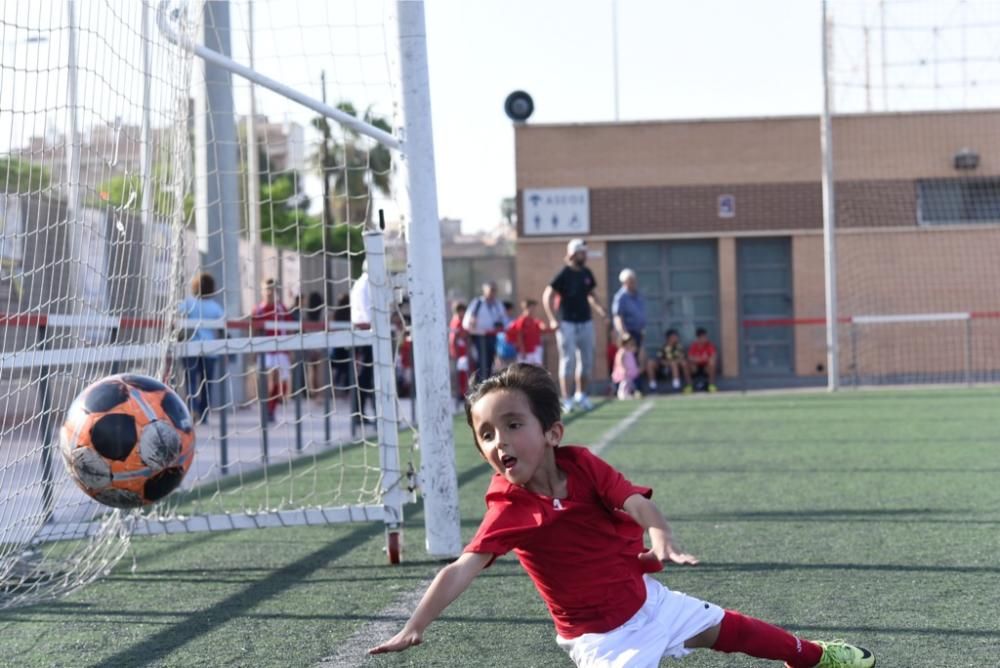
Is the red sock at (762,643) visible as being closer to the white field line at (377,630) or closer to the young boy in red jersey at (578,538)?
the young boy in red jersey at (578,538)

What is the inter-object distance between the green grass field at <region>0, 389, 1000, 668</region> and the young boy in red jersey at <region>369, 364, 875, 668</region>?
0.55 metres

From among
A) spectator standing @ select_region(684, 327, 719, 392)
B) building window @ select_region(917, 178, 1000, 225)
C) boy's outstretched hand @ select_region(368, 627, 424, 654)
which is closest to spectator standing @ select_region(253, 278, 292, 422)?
boy's outstretched hand @ select_region(368, 627, 424, 654)

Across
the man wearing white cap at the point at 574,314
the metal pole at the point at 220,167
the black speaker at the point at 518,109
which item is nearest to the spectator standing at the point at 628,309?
the man wearing white cap at the point at 574,314

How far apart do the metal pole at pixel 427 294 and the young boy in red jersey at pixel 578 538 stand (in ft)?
8.30

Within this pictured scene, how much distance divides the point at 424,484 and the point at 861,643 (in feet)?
8.10

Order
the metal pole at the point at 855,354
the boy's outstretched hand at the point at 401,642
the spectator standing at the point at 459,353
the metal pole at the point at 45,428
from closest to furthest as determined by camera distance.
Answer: the boy's outstretched hand at the point at 401,642
the metal pole at the point at 45,428
the spectator standing at the point at 459,353
the metal pole at the point at 855,354

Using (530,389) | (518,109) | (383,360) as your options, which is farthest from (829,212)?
(530,389)

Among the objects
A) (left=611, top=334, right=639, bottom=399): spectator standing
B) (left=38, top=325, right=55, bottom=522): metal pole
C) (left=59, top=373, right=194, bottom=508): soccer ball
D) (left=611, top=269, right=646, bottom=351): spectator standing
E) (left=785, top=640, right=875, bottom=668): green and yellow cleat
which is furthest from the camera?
(left=611, top=334, right=639, bottom=399): spectator standing

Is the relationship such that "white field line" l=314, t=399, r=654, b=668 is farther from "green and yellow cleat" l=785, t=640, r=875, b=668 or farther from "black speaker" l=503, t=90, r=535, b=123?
"black speaker" l=503, t=90, r=535, b=123

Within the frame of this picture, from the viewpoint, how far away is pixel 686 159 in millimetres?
28703

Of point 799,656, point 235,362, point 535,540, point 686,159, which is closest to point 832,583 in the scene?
point 799,656

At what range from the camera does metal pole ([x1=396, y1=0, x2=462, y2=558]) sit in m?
6.23

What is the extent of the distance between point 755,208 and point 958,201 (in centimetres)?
413

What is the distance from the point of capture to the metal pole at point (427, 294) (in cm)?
623
